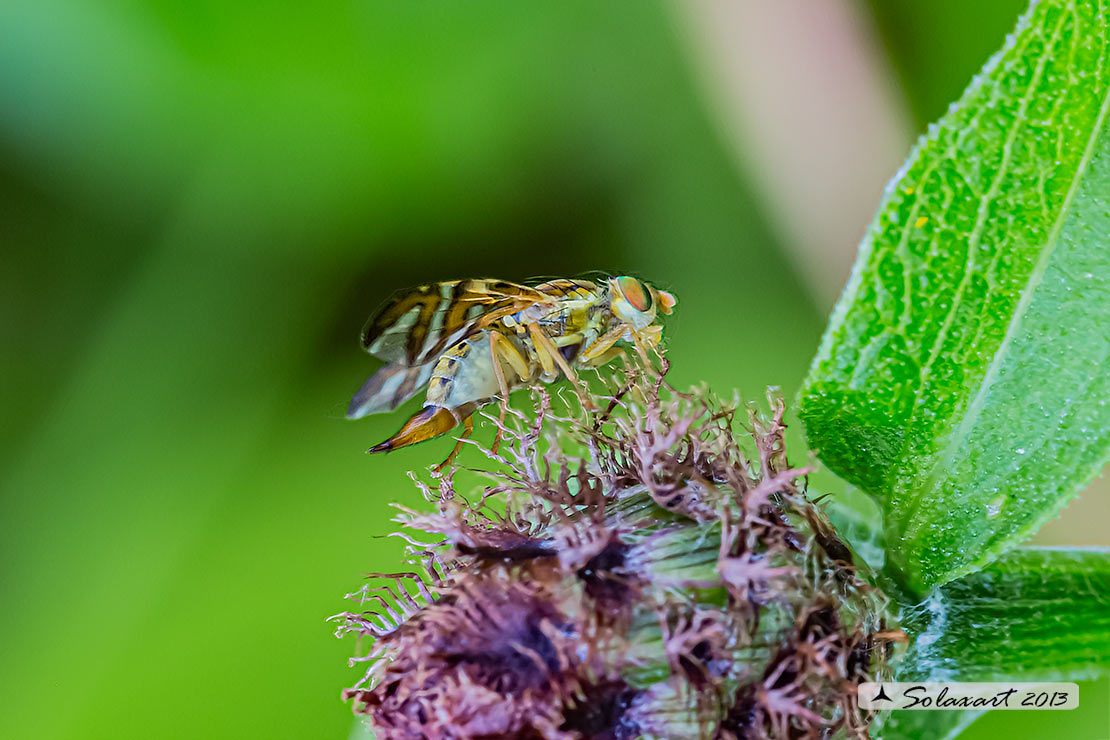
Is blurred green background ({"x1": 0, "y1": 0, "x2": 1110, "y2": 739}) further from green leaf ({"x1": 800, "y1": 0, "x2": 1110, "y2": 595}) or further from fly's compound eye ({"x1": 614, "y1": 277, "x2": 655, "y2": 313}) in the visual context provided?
green leaf ({"x1": 800, "y1": 0, "x2": 1110, "y2": 595})

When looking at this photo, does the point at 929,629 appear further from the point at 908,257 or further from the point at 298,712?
the point at 298,712

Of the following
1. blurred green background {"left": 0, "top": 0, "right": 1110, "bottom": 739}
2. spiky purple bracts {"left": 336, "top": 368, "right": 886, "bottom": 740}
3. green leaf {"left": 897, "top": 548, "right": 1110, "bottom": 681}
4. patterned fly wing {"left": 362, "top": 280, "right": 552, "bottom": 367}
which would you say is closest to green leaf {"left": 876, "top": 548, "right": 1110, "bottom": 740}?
green leaf {"left": 897, "top": 548, "right": 1110, "bottom": 681}

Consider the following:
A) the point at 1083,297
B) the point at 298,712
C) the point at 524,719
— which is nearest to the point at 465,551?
the point at 524,719

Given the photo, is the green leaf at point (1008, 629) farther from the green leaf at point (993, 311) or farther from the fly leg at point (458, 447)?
the fly leg at point (458, 447)

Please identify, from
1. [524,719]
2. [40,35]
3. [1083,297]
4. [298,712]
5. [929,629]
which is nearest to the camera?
[524,719]

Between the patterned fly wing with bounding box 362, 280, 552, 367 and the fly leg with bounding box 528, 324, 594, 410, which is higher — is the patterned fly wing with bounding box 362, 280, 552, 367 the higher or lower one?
the higher one
